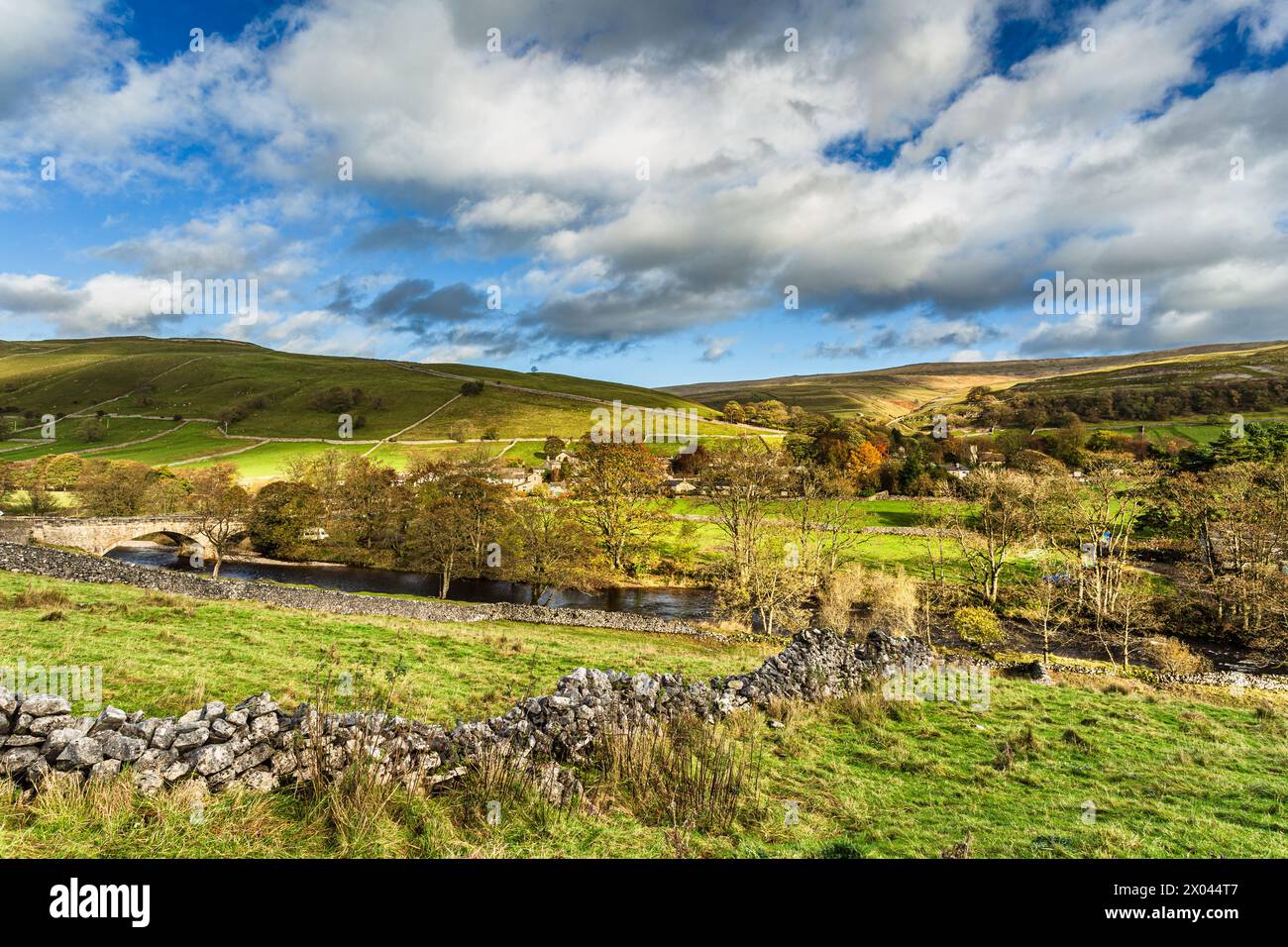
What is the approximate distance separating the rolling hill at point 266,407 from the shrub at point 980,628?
70.4 meters

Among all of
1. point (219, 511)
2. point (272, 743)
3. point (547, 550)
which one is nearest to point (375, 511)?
point (219, 511)

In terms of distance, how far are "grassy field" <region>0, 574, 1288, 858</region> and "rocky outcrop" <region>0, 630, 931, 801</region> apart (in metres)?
0.43

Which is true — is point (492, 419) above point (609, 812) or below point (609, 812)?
above

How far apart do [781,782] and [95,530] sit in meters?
68.9

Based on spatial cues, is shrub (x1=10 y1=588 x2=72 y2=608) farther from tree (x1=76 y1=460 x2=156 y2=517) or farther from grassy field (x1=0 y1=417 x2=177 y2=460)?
grassy field (x1=0 y1=417 x2=177 y2=460)

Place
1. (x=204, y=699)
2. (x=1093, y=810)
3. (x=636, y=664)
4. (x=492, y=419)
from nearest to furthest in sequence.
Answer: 1. (x=1093, y=810)
2. (x=204, y=699)
3. (x=636, y=664)
4. (x=492, y=419)

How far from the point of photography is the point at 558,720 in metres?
9.95

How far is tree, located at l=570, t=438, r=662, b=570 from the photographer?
51.9m

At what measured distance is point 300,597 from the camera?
31.2m

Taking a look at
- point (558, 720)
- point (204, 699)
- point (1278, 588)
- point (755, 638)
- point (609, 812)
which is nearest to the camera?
point (609, 812)

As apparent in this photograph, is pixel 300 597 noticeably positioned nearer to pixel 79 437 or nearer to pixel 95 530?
pixel 95 530
